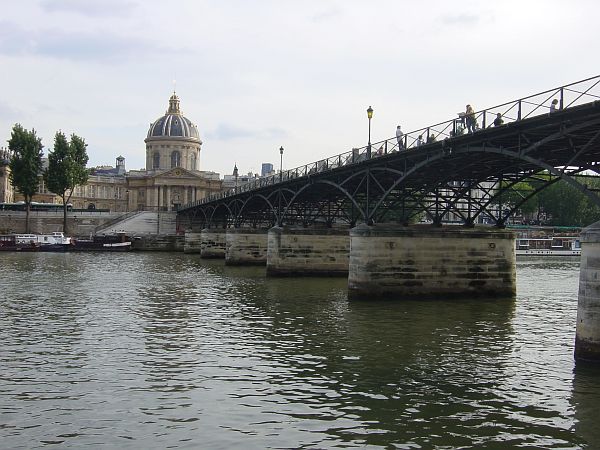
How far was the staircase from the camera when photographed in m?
132

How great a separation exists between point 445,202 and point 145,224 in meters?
102

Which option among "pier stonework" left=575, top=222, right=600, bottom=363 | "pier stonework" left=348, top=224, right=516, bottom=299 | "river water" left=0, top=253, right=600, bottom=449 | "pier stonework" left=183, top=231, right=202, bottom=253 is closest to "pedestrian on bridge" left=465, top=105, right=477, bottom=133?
"river water" left=0, top=253, right=600, bottom=449

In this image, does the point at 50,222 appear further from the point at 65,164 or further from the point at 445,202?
the point at 445,202

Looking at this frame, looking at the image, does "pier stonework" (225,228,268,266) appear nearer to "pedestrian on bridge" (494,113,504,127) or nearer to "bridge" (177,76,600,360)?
"bridge" (177,76,600,360)

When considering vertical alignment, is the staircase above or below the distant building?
below

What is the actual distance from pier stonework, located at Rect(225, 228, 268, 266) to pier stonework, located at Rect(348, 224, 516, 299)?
3321 cm

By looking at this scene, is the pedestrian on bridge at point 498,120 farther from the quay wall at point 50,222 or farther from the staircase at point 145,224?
the quay wall at point 50,222

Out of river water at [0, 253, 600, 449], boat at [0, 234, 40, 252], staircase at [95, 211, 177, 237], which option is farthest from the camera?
staircase at [95, 211, 177, 237]

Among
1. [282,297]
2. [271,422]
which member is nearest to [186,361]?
[271,422]

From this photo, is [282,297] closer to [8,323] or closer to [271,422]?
[8,323]

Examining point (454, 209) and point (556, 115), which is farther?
point (454, 209)

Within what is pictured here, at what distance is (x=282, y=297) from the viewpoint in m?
40.6

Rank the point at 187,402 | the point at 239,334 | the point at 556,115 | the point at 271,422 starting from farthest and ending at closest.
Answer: the point at 239,334, the point at 556,115, the point at 187,402, the point at 271,422

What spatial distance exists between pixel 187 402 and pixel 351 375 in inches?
200
